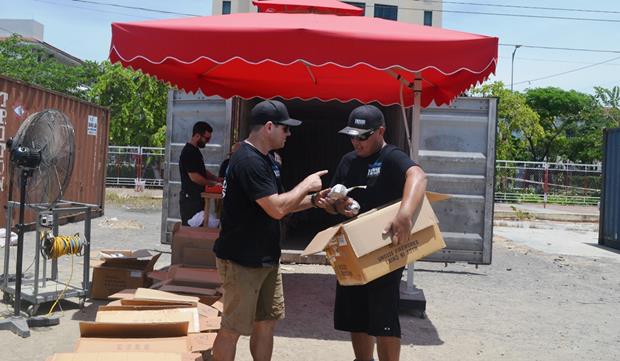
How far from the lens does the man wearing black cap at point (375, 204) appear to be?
346 cm

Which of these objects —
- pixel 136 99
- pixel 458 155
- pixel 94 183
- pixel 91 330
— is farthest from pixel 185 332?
pixel 136 99

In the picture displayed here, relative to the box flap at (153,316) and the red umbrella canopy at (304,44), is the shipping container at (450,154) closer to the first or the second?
the red umbrella canopy at (304,44)

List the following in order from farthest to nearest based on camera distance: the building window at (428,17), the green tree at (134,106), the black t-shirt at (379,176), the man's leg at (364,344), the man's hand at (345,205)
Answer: the building window at (428,17)
the green tree at (134,106)
the man's leg at (364,344)
the black t-shirt at (379,176)
the man's hand at (345,205)

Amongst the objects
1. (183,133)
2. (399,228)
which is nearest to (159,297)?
(399,228)

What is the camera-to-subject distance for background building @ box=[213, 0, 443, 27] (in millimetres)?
45888

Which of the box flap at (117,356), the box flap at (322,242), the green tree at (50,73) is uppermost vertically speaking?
the green tree at (50,73)

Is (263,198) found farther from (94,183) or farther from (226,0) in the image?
(226,0)

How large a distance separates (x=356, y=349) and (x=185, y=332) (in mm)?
1109

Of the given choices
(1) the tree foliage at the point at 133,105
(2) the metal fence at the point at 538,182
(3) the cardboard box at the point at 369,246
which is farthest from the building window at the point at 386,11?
(3) the cardboard box at the point at 369,246

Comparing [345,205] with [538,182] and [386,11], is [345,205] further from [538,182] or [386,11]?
[386,11]

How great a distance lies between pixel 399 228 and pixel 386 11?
45600 millimetres

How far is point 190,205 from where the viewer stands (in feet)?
22.3

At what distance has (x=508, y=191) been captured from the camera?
24.0m

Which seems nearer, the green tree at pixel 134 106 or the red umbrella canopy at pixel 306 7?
the red umbrella canopy at pixel 306 7
